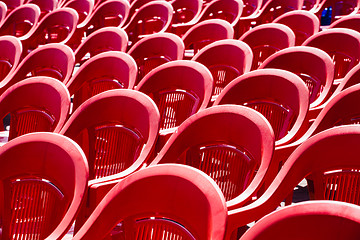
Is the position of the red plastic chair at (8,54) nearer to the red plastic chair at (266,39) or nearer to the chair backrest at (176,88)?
the chair backrest at (176,88)

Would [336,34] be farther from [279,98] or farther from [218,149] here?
[218,149]

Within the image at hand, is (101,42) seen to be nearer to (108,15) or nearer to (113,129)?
(108,15)

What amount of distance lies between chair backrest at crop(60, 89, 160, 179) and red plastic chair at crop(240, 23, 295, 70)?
1.61 m

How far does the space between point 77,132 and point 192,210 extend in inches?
42.3

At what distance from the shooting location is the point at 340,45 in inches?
142

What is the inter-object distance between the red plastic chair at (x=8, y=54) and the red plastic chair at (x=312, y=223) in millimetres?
3018

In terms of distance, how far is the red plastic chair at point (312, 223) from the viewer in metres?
1.32

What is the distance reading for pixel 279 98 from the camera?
2721mm

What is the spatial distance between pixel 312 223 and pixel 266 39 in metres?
2.78

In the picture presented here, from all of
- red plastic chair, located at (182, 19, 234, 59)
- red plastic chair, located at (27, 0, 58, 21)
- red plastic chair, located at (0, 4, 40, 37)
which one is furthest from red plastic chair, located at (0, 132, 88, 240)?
red plastic chair, located at (27, 0, 58, 21)

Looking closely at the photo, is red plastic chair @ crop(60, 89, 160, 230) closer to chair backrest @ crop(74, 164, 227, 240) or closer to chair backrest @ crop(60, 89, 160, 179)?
chair backrest @ crop(60, 89, 160, 179)

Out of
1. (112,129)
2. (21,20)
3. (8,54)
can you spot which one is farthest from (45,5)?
(112,129)

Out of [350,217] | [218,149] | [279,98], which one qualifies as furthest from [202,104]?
[350,217]

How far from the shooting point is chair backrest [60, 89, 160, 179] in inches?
98.0
